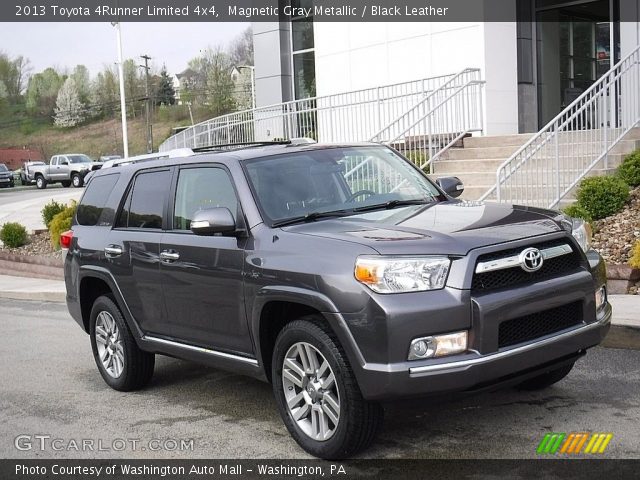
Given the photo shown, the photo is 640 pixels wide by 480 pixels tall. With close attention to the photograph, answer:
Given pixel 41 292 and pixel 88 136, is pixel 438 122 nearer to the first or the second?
pixel 41 292

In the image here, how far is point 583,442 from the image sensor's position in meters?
4.89

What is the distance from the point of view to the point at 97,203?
733 centimetres

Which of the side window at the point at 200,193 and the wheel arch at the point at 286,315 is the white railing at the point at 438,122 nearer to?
the side window at the point at 200,193

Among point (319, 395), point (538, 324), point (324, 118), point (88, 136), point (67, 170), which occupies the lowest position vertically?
point (319, 395)

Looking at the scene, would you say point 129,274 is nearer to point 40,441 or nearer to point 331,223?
point 40,441

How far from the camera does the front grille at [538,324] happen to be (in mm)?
4562

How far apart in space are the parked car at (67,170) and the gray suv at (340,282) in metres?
42.3

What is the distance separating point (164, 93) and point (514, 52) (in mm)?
124265

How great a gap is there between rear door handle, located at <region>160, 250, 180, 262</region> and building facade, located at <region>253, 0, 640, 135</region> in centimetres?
1183

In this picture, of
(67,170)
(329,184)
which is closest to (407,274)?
(329,184)

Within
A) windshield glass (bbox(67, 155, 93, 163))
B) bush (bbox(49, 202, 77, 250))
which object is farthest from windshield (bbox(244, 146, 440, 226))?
windshield glass (bbox(67, 155, 93, 163))

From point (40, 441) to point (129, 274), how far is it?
1.45 meters

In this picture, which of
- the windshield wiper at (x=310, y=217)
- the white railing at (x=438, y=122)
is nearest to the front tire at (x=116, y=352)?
the windshield wiper at (x=310, y=217)

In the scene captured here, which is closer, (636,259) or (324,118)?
(636,259)
